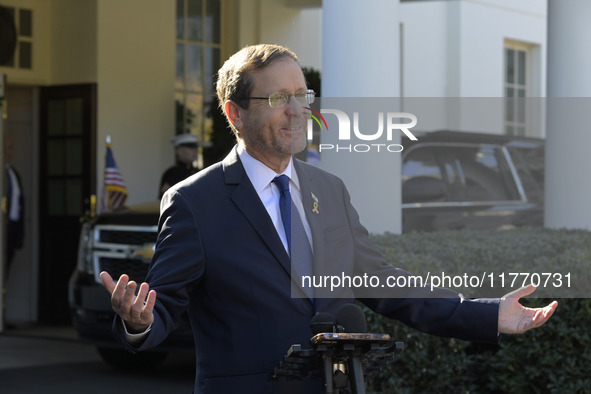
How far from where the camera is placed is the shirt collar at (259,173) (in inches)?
112

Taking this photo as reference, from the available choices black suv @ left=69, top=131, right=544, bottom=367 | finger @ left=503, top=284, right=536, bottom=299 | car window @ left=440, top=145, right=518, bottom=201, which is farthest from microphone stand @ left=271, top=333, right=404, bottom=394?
car window @ left=440, top=145, right=518, bottom=201

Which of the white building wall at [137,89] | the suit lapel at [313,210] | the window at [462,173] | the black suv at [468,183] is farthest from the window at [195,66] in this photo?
the suit lapel at [313,210]

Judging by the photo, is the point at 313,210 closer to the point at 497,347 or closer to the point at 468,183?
the point at 468,183

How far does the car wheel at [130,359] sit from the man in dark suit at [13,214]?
8.19 feet

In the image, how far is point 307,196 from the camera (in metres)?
2.87

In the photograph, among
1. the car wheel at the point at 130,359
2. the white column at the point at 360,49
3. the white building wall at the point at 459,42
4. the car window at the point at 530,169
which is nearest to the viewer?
the car window at the point at 530,169

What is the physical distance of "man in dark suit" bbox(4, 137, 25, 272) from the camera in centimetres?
1073

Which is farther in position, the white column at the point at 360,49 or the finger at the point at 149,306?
the white column at the point at 360,49

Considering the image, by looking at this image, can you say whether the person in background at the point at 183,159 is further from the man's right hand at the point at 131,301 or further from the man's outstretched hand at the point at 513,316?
the man's right hand at the point at 131,301

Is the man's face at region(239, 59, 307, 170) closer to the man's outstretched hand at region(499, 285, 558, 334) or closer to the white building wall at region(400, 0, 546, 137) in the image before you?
the man's outstretched hand at region(499, 285, 558, 334)

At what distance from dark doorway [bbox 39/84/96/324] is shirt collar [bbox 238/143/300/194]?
315 inches

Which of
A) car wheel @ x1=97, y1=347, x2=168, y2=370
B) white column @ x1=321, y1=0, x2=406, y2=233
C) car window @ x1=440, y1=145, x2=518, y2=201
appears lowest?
car wheel @ x1=97, y1=347, x2=168, y2=370

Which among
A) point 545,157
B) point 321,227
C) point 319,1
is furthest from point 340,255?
point 319,1

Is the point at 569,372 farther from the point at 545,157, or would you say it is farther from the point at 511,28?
the point at 511,28
